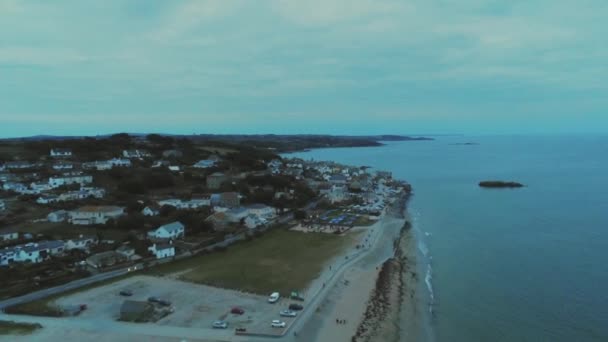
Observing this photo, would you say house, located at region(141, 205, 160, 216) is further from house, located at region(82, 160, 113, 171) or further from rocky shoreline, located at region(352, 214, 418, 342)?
rocky shoreline, located at region(352, 214, 418, 342)

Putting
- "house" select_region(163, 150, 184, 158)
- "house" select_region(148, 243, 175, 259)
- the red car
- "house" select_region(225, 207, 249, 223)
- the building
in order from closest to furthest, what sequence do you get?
1. the red car
2. the building
3. "house" select_region(148, 243, 175, 259)
4. "house" select_region(225, 207, 249, 223)
5. "house" select_region(163, 150, 184, 158)

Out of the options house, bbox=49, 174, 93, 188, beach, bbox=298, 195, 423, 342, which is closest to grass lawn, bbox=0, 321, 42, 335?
beach, bbox=298, 195, 423, 342

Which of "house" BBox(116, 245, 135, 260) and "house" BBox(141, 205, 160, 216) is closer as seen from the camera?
"house" BBox(116, 245, 135, 260)

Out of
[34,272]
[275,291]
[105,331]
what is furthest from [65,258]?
[275,291]

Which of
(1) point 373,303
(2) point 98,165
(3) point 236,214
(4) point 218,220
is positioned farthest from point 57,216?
(1) point 373,303

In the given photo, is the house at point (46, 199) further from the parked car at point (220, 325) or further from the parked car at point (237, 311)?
the parked car at point (220, 325)

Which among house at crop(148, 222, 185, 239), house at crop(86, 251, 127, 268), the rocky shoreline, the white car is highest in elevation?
house at crop(148, 222, 185, 239)
